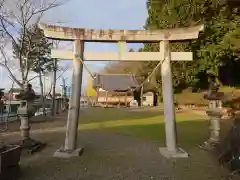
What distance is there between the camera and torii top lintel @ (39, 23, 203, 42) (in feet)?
27.1

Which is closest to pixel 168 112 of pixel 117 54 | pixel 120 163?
pixel 120 163

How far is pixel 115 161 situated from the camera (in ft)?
24.4

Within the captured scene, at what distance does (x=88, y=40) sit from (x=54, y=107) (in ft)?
49.1

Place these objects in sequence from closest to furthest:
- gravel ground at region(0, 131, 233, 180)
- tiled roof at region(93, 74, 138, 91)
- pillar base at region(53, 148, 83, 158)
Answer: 1. gravel ground at region(0, 131, 233, 180)
2. pillar base at region(53, 148, 83, 158)
3. tiled roof at region(93, 74, 138, 91)

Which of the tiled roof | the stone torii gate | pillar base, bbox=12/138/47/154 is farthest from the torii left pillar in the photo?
the tiled roof

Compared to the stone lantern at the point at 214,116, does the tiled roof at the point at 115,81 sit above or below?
above

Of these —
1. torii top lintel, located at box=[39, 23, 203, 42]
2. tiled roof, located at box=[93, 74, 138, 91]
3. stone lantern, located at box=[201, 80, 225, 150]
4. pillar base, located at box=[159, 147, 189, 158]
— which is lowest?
pillar base, located at box=[159, 147, 189, 158]

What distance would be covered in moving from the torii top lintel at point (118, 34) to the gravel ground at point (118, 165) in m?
3.09

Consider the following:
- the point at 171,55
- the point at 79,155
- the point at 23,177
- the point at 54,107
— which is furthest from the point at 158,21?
the point at 23,177

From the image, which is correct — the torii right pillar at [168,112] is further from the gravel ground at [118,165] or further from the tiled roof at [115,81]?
the tiled roof at [115,81]

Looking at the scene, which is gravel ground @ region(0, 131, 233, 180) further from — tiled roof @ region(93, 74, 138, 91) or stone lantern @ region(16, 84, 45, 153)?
tiled roof @ region(93, 74, 138, 91)

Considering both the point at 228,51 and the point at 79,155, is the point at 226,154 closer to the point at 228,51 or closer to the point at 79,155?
the point at 79,155

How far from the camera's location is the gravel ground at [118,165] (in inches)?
242

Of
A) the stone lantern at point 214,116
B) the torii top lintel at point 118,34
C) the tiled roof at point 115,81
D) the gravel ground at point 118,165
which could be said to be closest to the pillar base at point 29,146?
the gravel ground at point 118,165
